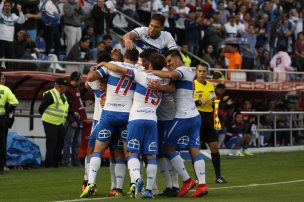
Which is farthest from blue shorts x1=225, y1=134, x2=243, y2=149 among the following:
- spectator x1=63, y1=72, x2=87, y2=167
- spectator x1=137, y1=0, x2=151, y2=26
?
spectator x1=137, y1=0, x2=151, y2=26

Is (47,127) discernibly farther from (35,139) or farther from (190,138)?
(190,138)

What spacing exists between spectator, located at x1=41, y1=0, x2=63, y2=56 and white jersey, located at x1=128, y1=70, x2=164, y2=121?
13690 millimetres

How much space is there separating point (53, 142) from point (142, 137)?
335 inches

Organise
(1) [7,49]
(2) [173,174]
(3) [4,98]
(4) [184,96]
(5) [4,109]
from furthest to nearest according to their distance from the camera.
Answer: (1) [7,49]
(5) [4,109]
(3) [4,98]
(2) [173,174]
(4) [184,96]

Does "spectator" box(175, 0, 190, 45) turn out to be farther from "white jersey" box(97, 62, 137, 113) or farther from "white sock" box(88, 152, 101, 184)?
"white sock" box(88, 152, 101, 184)

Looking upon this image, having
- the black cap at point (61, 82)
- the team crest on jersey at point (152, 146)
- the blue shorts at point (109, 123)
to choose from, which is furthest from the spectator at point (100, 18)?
the team crest on jersey at point (152, 146)

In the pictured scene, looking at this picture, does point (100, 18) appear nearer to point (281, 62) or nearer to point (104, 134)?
point (281, 62)

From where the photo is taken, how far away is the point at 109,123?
15.4 metres

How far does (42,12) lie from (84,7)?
2438 millimetres

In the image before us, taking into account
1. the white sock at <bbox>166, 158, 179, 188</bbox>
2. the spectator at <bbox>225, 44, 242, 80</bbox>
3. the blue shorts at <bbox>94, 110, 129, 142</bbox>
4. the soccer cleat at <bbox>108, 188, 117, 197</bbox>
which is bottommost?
the soccer cleat at <bbox>108, 188, 117, 197</bbox>

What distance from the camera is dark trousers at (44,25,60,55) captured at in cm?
2898

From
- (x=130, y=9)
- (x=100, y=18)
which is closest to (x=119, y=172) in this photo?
(x=100, y=18)

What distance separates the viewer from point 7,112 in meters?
21.7

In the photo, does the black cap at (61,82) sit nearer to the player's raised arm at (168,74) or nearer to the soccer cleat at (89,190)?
the soccer cleat at (89,190)
